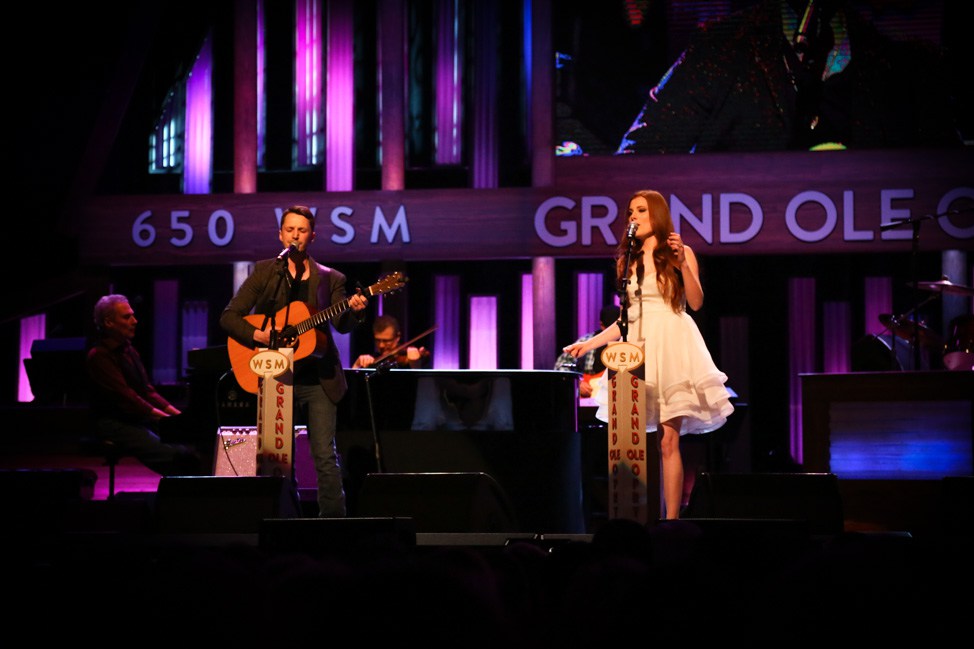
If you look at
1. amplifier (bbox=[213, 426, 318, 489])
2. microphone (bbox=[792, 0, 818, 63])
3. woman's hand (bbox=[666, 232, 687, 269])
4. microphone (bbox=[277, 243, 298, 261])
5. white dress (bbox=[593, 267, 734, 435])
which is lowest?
amplifier (bbox=[213, 426, 318, 489])

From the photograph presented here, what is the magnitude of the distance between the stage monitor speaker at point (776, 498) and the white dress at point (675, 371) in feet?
2.42

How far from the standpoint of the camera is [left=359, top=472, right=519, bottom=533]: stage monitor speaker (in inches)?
154

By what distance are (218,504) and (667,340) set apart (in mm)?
2101

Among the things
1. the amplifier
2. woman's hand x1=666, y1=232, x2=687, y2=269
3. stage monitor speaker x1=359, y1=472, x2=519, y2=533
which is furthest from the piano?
stage monitor speaker x1=359, y1=472, x2=519, y2=533

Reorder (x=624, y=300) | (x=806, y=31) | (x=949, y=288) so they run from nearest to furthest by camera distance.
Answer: (x=624, y=300), (x=949, y=288), (x=806, y=31)

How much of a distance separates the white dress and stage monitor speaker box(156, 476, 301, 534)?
5.06 ft

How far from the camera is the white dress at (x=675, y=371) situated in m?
4.61

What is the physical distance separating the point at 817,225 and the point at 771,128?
0.95 m

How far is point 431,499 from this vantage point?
13.0 feet

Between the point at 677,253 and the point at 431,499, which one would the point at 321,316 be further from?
the point at 677,253

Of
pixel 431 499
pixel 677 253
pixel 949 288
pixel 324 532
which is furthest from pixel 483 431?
pixel 949 288

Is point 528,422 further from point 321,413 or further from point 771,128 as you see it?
point 771,128

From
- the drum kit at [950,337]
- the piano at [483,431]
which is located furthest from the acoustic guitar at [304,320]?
the drum kit at [950,337]

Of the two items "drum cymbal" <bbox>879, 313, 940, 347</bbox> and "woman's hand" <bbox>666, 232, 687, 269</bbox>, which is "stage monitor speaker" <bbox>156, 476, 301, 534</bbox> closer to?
"woman's hand" <bbox>666, 232, 687, 269</bbox>
